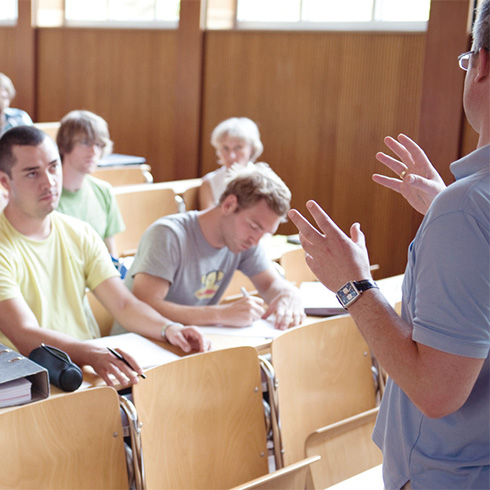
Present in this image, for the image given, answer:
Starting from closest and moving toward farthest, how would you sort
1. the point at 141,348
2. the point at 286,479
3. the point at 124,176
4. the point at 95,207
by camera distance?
the point at 286,479
the point at 141,348
the point at 95,207
the point at 124,176

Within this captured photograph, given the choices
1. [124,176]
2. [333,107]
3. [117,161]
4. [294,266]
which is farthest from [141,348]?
[117,161]

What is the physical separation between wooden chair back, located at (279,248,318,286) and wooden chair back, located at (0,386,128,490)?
1.77 m

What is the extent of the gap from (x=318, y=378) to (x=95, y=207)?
6.35 ft

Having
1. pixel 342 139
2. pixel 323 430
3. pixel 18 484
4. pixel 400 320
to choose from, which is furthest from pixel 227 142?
pixel 400 320

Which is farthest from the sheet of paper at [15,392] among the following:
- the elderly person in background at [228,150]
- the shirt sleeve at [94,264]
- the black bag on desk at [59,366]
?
the elderly person in background at [228,150]

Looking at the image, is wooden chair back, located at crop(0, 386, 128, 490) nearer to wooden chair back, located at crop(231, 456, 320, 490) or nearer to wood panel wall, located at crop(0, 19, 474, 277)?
wooden chair back, located at crop(231, 456, 320, 490)

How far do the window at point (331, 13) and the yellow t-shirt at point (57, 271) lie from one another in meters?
3.46

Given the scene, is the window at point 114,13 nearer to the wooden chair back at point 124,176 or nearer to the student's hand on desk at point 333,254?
the wooden chair back at point 124,176

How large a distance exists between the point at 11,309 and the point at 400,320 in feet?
5.09

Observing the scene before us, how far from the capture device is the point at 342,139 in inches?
221

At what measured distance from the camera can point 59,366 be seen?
207 centimetres

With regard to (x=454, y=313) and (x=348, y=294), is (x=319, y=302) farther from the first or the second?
(x=454, y=313)

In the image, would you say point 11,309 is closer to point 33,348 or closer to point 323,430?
point 33,348

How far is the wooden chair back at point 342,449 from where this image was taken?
89.2 inches
